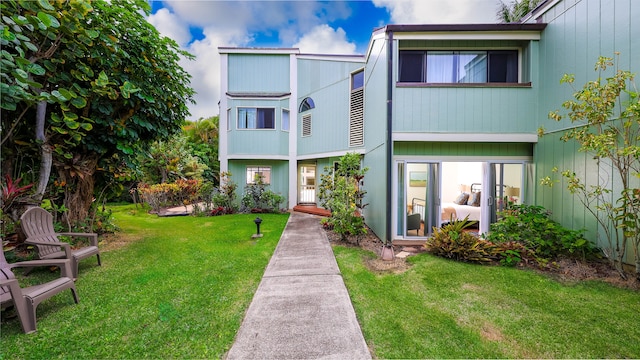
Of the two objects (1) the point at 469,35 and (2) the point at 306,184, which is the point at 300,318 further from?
(2) the point at 306,184

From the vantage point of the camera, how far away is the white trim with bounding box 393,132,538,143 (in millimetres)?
6133

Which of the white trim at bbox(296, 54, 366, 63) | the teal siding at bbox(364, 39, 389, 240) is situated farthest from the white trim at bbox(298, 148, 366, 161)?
the white trim at bbox(296, 54, 366, 63)

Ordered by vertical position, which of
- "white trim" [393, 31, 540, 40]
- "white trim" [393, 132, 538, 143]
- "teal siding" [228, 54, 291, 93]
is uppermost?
"teal siding" [228, 54, 291, 93]

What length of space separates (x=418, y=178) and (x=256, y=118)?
8828mm

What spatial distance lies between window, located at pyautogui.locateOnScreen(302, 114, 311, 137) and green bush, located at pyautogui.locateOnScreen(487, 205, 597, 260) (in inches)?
348

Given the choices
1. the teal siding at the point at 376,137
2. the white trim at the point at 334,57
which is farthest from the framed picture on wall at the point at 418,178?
the white trim at the point at 334,57

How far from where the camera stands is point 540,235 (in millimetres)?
5258

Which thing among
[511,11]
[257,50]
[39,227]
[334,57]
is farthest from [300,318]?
[511,11]

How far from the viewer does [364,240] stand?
23.0ft

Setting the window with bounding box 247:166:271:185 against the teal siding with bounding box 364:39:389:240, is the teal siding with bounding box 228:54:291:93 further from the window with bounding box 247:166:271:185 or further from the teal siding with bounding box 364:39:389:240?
the teal siding with bounding box 364:39:389:240

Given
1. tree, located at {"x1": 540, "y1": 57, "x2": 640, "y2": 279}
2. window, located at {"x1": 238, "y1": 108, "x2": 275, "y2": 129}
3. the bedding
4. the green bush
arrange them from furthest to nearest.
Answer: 1. window, located at {"x1": 238, "y1": 108, "x2": 275, "y2": 129}
2. the bedding
3. the green bush
4. tree, located at {"x1": 540, "y1": 57, "x2": 640, "y2": 279}

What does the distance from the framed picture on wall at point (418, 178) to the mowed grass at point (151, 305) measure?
4.12m

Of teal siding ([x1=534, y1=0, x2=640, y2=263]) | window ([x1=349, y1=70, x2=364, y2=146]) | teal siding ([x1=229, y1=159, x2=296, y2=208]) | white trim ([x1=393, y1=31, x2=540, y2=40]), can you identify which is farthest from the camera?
teal siding ([x1=229, y1=159, x2=296, y2=208])

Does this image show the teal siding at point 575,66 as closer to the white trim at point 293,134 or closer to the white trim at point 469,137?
the white trim at point 469,137
